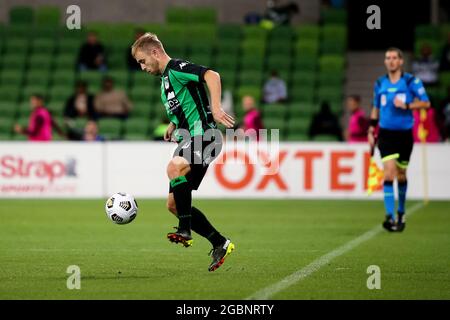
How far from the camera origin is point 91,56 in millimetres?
24141

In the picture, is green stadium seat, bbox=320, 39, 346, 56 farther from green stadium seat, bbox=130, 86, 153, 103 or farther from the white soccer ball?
the white soccer ball

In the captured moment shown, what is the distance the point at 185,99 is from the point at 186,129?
0.25m

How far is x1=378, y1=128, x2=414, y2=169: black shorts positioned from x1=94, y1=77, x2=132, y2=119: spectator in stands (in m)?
10.2

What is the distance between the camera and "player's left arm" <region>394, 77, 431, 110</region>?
1305 centimetres

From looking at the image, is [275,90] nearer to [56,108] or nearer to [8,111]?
[56,108]

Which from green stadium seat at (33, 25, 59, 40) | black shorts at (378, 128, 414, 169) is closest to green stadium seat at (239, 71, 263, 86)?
green stadium seat at (33, 25, 59, 40)

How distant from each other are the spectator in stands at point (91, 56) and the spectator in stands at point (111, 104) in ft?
4.30

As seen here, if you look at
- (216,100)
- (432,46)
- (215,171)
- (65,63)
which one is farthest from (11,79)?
(216,100)

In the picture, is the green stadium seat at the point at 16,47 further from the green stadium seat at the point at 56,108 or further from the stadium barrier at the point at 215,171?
the stadium barrier at the point at 215,171

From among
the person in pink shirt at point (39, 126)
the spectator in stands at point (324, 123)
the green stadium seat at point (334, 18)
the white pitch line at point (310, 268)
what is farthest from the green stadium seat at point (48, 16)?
the white pitch line at point (310, 268)

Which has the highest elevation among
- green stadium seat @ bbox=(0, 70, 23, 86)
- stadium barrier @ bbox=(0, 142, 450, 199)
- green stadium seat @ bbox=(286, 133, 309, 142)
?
green stadium seat @ bbox=(0, 70, 23, 86)

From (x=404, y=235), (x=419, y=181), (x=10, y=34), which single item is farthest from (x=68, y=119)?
(x=404, y=235)

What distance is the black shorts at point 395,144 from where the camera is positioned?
13367 millimetres
